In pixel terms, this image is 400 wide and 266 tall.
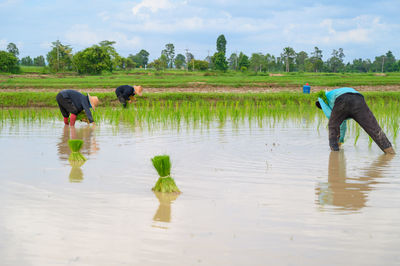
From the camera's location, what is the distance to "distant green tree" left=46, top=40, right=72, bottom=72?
43.2 meters

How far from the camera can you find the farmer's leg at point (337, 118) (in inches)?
194

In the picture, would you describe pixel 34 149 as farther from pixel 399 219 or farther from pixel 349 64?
pixel 349 64

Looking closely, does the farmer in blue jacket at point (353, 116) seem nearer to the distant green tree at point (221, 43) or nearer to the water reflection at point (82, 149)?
the water reflection at point (82, 149)

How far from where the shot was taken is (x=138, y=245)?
219 centimetres

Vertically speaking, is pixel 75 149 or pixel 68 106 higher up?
pixel 68 106

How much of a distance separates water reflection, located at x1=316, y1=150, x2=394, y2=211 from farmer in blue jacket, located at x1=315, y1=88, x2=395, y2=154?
38cm

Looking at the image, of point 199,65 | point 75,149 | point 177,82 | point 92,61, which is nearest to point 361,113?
point 75,149

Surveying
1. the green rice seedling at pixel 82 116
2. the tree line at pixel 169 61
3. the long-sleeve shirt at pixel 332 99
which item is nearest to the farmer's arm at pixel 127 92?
the green rice seedling at pixel 82 116

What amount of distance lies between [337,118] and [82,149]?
3192 millimetres

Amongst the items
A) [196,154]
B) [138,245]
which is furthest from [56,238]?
[196,154]

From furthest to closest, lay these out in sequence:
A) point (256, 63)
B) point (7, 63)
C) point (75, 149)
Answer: point (256, 63), point (7, 63), point (75, 149)

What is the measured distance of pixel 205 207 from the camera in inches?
112

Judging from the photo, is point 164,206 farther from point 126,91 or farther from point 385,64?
point 385,64

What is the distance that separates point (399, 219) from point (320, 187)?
0.86 meters
